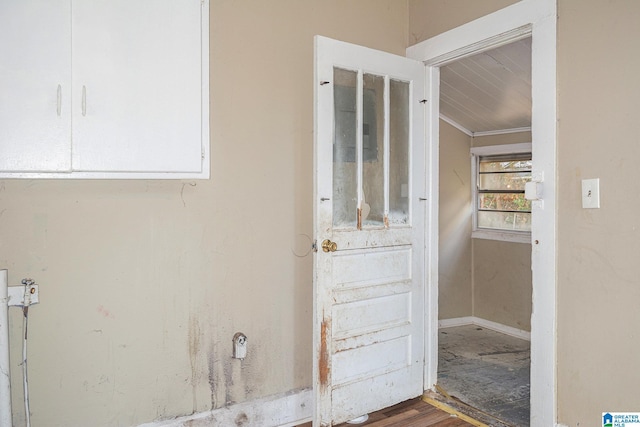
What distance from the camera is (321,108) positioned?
226 cm

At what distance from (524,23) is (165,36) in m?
1.63

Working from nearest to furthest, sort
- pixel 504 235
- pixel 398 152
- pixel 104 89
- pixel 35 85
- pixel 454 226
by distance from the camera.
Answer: pixel 35 85, pixel 104 89, pixel 398 152, pixel 504 235, pixel 454 226

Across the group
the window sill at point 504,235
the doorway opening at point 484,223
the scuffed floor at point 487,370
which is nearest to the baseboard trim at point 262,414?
the scuffed floor at point 487,370

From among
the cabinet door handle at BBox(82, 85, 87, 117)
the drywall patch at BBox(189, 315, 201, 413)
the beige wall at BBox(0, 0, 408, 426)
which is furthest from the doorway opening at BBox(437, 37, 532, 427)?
the cabinet door handle at BBox(82, 85, 87, 117)

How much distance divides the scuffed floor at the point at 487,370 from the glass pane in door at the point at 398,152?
119 centimetres

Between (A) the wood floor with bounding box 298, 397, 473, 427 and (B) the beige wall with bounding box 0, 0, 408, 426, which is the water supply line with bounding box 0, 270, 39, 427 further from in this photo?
(A) the wood floor with bounding box 298, 397, 473, 427

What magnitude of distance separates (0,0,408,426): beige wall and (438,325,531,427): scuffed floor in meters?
1.10

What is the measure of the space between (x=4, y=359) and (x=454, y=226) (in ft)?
12.1

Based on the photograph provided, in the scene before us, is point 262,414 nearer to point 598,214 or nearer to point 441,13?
point 598,214

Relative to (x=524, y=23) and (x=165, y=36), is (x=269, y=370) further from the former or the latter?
(x=524, y=23)

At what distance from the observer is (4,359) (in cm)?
179

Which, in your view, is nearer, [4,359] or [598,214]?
[4,359]

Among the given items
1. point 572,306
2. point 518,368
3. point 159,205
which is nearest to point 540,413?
point 572,306

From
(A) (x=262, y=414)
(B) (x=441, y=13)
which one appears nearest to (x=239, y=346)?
(A) (x=262, y=414)
